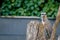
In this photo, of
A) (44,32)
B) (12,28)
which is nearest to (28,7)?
(12,28)

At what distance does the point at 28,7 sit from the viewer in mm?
4824

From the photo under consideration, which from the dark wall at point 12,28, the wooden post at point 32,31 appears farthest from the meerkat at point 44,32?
the dark wall at point 12,28

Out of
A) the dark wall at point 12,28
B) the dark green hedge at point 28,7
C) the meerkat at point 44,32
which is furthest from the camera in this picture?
the dark green hedge at point 28,7

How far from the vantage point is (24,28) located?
15.3 feet

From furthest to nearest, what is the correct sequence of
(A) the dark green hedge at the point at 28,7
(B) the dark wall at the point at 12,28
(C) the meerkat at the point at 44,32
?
(A) the dark green hedge at the point at 28,7 → (B) the dark wall at the point at 12,28 → (C) the meerkat at the point at 44,32

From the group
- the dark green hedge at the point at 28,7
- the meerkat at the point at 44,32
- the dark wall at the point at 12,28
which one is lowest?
the dark wall at the point at 12,28

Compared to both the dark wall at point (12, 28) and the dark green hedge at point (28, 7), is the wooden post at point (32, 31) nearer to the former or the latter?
the dark wall at point (12, 28)

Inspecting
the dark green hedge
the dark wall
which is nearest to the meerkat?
Answer: the dark wall

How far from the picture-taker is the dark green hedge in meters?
4.75

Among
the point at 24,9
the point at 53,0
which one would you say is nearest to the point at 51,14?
the point at 53,0

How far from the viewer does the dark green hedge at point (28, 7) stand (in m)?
4.75

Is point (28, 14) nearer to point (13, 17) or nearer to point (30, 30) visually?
point (13, 17)

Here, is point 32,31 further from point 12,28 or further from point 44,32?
point 12,28

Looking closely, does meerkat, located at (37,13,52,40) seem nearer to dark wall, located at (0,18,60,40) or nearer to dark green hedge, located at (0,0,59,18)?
dark wall, located at (0,18,60,40)
